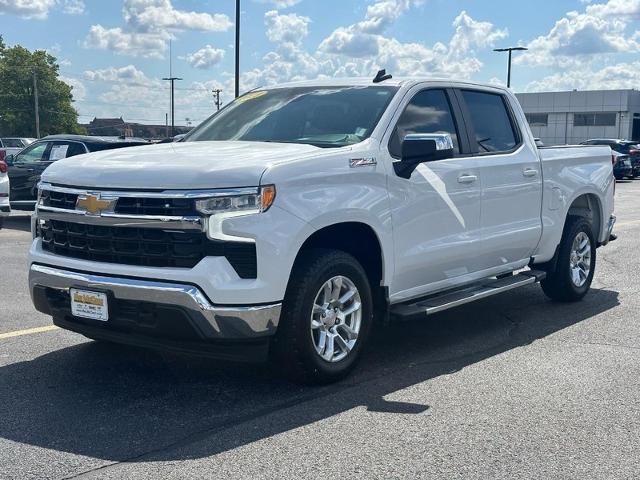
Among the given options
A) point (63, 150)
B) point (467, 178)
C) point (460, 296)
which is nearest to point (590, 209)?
point (467, 178)

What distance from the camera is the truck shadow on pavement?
14.1 feet

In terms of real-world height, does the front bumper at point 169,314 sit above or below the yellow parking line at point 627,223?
above

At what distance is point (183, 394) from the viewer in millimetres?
5055

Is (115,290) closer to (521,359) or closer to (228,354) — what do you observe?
(228,354)

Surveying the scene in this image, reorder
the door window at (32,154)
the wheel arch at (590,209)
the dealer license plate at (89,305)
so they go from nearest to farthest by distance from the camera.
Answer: the dealer license plate at (89,305) → the wheel arch at (590,209) → the door window at (32,154)

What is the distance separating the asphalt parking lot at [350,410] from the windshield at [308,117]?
5.29ft

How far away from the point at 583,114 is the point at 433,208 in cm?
6890

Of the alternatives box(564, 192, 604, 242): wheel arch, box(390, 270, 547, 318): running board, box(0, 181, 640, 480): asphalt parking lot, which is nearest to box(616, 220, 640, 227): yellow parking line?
box(564, 192, 604, 242): wheel arch

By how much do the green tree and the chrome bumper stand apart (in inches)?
3648

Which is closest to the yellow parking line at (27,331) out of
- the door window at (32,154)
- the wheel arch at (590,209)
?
the wheel arch at (590,209)

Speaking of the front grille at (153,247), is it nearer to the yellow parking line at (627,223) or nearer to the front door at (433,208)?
the front door at (433,208)

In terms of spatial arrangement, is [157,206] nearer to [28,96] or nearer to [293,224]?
[293,224]

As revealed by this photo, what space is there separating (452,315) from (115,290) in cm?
368

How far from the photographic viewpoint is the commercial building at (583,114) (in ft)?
222
